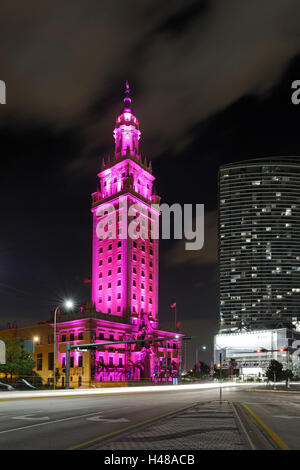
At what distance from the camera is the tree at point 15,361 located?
6367 centimetres

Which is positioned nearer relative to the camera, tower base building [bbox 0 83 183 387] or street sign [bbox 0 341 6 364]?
street sign [bbox 0 341 6 364]

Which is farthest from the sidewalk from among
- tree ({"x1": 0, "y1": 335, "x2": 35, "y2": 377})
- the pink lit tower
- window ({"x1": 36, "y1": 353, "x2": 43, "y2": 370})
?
window ({"x1": 36, "y1": 353, "x2": 43, "y2": 370})

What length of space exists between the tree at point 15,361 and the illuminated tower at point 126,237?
36.2m

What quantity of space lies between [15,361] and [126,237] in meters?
49.6

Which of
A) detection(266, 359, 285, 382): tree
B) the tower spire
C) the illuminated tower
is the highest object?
the tower spire

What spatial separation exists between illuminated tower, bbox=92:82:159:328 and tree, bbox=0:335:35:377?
1427 inches

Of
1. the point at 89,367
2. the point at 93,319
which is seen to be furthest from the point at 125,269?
the point at 89,367

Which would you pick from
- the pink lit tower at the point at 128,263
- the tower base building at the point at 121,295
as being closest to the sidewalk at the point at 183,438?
the tower base building at the point at 121,295

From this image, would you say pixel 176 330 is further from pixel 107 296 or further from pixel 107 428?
pixel 107 428

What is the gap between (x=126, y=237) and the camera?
358 feet

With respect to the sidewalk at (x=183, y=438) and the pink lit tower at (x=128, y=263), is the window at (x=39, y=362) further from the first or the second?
the sidewalk at (x=183, y=438)

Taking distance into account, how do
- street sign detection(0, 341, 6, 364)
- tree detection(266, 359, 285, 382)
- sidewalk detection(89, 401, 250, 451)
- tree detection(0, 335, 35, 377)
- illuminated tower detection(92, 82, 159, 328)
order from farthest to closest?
illuminated tower detection(92, 82, 159, 328) → tree detection(266, 359, 285, 382) → tree detection(0, 335, 35, 377) → street sign detection(0, 341, 6, 364) → sidewalk detection(89, 401, 250, 451)

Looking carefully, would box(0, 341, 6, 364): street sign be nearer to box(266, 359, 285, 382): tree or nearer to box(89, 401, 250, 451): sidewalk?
box(89, 401, 250, 451): sidewalk

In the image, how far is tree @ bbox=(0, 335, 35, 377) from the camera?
209 ft
